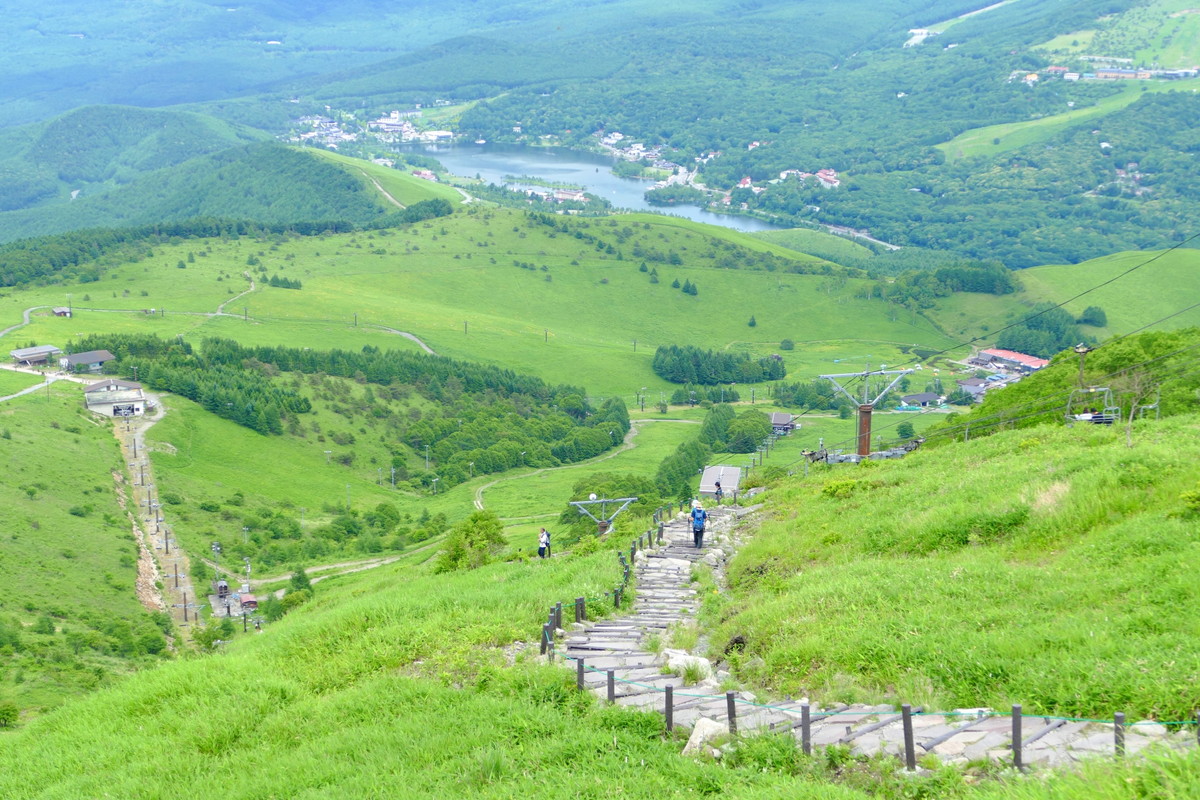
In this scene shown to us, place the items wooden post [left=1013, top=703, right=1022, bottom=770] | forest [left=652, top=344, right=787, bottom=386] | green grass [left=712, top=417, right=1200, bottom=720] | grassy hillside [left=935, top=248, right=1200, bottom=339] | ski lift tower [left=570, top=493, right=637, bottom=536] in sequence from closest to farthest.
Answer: wooden post [left=1013, top=703, right=1022, bottom=770]
green grass [left=712, top=417, right=1200, bottom=720]
ski lift tower [left=570, top=493, right=637, bottom=536]
forest [left=652, top=344, right=787, bottom=386]
grassy hillside [left=935, top=248, right=1200, bottom=339]

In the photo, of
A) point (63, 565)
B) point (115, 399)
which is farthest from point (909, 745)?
point (115, 399)

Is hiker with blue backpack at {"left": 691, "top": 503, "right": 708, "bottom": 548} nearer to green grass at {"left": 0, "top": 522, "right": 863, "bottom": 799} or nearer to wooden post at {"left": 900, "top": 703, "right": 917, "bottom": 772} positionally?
green grass at {"left": 0, "top": 522, "right": 863, "bottom": 799}

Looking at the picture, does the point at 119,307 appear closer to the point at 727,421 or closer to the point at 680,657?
the point at 727,421

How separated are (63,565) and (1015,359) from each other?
471ft

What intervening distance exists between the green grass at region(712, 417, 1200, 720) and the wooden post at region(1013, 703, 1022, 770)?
156cm

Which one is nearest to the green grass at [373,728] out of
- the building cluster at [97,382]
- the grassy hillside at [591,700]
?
the grassy hillside at [591,700]

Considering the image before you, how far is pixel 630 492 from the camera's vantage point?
82562mm

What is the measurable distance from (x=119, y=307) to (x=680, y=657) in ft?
514

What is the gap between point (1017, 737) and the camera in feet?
35.0

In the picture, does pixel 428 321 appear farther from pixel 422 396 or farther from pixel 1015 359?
pixel 1015 359

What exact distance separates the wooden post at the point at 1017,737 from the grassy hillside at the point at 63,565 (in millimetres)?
38017

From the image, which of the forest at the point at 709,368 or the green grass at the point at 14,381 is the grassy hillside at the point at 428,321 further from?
the green grass at the point at 14,381

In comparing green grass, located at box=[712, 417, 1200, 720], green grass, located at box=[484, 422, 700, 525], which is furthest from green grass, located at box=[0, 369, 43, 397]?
green grass, located at box=[712, 417, 1200, 720]

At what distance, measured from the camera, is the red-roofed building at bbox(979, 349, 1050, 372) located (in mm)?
161375
